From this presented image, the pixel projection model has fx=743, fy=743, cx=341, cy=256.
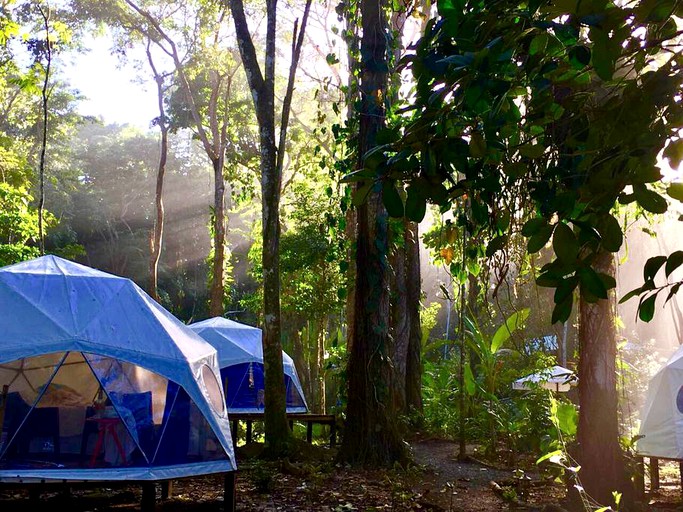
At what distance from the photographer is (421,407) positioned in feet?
43.7

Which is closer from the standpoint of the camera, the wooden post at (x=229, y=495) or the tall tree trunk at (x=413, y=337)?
the wooden post at (x=229, y=495)

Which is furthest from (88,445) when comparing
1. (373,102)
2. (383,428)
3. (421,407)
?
(421,407)

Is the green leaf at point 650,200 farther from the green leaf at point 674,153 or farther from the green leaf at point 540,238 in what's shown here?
the green leaf at point 540,238

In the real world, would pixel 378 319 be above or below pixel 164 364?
above

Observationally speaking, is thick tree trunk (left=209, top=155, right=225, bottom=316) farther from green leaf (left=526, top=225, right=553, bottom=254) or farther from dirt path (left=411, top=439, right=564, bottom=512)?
green leaf (left=526, top=225, right=553, bottom=254)

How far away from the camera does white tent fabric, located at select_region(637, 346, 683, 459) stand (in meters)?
8.75

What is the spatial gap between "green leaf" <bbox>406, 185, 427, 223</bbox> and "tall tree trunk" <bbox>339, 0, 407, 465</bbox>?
6692 millimetres

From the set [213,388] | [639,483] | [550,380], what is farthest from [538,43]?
[550,380]

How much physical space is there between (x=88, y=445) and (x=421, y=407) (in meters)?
7.83

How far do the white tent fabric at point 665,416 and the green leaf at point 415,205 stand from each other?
763 cm

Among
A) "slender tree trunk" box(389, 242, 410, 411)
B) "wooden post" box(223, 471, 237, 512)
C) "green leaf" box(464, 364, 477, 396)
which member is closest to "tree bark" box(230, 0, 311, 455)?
"wooden post" box(223, 471, 237, 512)

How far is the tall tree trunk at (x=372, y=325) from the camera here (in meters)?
8.73

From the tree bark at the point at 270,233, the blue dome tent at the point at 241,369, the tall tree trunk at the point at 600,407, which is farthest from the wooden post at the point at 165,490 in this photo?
the blue dome tent at the point at 241,369

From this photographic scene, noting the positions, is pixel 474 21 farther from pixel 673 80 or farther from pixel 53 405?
pixel 53 405
